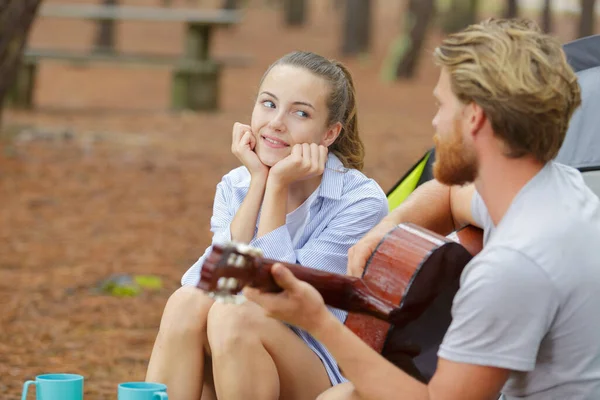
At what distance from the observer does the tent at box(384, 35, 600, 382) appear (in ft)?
9.66

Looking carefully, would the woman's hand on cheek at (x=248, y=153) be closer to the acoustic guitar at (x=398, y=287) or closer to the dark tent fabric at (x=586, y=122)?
the acoustic guitar at (x=398, y=287)

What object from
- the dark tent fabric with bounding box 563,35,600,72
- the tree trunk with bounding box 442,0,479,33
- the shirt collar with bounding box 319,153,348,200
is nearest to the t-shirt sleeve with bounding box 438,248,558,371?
the shirt collar with bounding box 319,153,348,200

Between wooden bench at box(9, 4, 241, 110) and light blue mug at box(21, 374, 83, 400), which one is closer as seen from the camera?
light blue mug at box(21, 374, 83, 400)

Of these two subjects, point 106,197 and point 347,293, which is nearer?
point 347,293

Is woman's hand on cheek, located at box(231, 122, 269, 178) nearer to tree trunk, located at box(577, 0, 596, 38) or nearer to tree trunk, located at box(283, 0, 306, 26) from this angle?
tree trunk, located at box(577, 0, 596, 38)

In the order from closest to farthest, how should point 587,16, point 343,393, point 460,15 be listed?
point 343,393 → point 587,16 → point 460,15

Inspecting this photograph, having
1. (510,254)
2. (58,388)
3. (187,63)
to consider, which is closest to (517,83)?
(510,254)

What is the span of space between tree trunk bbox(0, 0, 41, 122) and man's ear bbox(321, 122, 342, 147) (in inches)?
222

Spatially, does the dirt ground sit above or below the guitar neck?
below

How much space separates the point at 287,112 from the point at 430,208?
0.57 m

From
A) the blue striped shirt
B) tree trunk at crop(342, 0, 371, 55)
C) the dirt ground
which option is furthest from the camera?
tree trunk at crop(342, 0, 371, 55)

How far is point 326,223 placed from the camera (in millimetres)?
3398

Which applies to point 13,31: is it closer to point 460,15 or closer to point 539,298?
point 539,298

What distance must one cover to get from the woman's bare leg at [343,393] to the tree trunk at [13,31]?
6529mm
